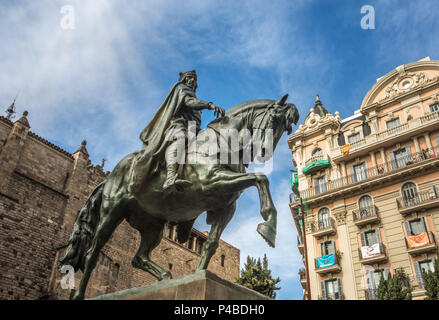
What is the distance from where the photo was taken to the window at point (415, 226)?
23.5 meters

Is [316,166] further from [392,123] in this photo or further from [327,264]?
[327,264]

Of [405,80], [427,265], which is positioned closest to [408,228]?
[427,265]

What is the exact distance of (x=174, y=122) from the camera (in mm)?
5914

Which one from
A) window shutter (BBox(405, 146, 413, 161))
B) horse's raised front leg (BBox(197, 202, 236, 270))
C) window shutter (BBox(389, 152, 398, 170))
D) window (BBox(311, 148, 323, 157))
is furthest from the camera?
window (BBox(311, 148, 323, 157))

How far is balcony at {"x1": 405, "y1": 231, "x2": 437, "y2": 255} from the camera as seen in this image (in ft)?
72.4

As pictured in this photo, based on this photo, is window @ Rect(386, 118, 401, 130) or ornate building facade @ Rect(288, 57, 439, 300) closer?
ornate building facade @ Rect(288, 57, 439, 300)

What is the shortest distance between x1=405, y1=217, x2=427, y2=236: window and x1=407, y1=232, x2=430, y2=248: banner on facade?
63 cm

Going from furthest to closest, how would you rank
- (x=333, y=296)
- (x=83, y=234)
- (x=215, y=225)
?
(x=333, y=296) < (x=83, y=234) < (x=215, y=225)

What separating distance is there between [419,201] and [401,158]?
12.8ft

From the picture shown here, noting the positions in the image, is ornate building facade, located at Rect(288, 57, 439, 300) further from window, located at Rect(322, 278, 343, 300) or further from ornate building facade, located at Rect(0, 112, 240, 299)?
ornate building facade, located at Rect(0, 112, 240, 299)

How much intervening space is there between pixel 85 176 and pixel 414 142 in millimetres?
27180

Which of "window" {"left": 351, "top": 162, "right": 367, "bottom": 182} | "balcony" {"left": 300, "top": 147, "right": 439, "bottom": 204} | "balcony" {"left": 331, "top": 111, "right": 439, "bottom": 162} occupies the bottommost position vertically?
"balcony" {"left": 300, "top": 147, "right": 439, "bottom": 204}

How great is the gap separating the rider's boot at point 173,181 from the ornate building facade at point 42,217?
71.7 feet

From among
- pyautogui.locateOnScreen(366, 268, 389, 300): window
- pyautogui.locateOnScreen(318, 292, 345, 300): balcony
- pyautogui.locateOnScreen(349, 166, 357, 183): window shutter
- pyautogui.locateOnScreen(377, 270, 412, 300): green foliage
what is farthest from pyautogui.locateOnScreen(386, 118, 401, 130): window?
pyautogui.locateOnScreen(377, 270, 412, 300): green foliage
